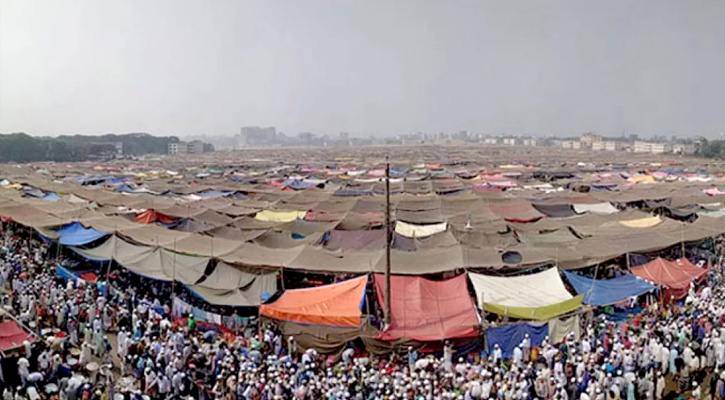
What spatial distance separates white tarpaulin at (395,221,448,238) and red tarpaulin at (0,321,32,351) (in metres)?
12.2

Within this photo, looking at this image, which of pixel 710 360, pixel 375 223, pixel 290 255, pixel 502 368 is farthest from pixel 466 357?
pixel 375 223

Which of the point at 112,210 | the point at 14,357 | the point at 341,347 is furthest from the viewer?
the point at 112,210

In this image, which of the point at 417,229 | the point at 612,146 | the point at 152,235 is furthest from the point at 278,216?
the point at 612,146

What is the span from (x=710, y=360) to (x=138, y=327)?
12283 mm

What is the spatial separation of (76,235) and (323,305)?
440 inches

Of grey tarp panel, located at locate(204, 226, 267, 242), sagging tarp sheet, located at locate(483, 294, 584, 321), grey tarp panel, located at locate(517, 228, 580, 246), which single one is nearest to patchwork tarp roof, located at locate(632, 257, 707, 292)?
grey tarp panel, located at locate(517, 228, 580, 246)

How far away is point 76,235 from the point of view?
738 inches

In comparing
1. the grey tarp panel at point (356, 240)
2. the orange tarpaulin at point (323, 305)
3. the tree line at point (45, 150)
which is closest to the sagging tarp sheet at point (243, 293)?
the orange tarpaulin at point (323, 305)

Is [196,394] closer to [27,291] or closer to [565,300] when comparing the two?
[27,291]

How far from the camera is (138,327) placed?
1218 cm

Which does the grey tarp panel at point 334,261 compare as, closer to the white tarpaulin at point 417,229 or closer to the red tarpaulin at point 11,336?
the white tarpaulin at point 417,229

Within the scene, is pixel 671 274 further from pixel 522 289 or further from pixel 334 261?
pixel 334 261

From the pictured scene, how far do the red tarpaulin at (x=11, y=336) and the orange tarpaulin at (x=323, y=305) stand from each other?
4.70 m

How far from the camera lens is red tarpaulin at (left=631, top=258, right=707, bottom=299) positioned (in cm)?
1455
